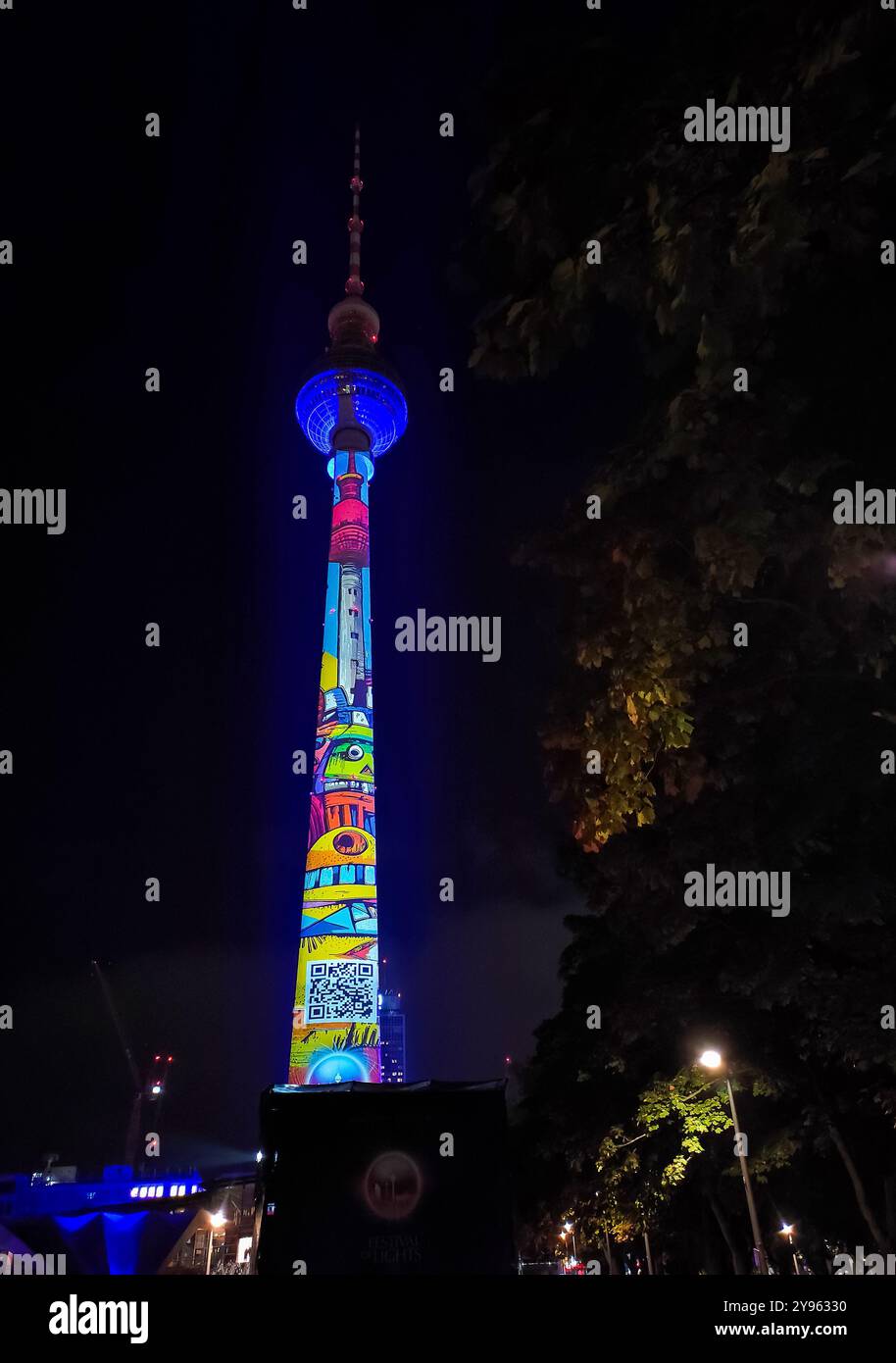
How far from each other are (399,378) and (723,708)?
80.3 m

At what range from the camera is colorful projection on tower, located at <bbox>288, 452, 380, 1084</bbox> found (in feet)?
195

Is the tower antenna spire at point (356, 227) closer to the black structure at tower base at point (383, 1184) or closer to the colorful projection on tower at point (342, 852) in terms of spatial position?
the colorful projection on tower at point (342, 852)

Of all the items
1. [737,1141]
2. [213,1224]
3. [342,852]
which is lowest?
[213,1224]

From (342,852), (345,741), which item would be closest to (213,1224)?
(342,852)

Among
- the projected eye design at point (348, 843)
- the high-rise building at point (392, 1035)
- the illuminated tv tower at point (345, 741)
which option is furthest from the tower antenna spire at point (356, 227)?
the high-rise building at point (392, 1035)

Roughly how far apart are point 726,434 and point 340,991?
193 feet

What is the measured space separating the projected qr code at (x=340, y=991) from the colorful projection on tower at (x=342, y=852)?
6cm

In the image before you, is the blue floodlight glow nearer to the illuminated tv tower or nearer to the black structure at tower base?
the illuminated tv tower

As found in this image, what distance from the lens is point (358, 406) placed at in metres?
83.4

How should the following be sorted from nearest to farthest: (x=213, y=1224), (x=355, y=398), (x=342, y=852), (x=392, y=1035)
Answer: (x=213, y=1224) < (x=342, y=852) < (x=355, y=398) < (x=392, y=1035)

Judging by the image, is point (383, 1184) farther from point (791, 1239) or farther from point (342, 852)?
point (342, 852)

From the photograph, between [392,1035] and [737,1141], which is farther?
[392,1035]

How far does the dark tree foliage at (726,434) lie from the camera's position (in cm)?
546

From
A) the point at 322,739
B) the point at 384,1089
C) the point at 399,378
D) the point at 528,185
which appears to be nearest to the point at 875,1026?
the point at 384,1089
